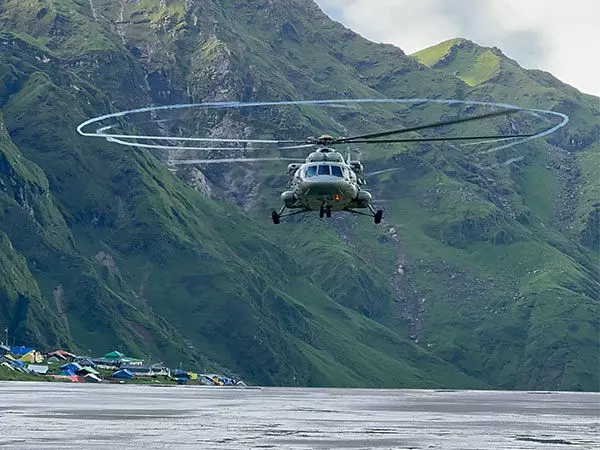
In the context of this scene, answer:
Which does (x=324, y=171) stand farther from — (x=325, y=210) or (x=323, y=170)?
(x=325, y=210)

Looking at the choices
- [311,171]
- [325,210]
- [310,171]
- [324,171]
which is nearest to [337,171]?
[324,171]

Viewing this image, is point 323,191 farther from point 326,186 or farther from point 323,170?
point 323,170

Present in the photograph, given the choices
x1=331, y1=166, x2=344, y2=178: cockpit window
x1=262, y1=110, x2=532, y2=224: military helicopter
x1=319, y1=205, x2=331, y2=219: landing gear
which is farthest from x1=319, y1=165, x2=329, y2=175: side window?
x1=319, y1=205, x2=331, y2=219: landing gear

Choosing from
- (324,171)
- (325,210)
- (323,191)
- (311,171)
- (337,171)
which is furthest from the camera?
(325,210)

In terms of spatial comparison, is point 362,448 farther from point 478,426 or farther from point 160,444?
point 478,426

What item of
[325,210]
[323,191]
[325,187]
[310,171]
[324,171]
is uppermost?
[310,171]

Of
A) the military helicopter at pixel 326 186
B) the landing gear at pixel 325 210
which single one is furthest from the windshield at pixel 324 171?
the landing gear at pixel 325 210

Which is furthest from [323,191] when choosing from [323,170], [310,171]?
[310,171]

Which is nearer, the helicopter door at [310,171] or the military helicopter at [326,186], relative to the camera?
the military helicopter at [326,186]

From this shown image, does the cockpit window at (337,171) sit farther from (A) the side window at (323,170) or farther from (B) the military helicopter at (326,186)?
(A) the side window at (323,170)

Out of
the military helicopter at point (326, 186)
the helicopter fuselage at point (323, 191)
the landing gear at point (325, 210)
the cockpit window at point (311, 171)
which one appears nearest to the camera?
the helicopter fuselage at point (323, 191)

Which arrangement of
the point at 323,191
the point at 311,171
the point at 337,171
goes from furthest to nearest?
the point at 311,171 < the point at 337,171 < the point at 323,191

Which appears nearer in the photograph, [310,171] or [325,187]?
[325,187]

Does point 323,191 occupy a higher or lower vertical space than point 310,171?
lower
